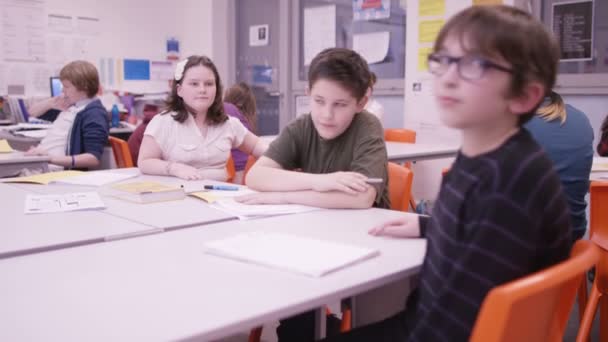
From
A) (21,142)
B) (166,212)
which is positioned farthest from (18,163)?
(166,212)

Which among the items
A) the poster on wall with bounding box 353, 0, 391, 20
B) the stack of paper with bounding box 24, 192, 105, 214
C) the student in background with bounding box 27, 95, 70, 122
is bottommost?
the stack of paper with bounding box 24, 192, 105, 214

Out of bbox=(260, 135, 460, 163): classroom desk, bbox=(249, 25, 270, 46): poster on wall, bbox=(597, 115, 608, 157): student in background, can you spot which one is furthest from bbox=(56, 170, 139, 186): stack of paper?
bbox=(249, 25, 270, 46): poster on wall

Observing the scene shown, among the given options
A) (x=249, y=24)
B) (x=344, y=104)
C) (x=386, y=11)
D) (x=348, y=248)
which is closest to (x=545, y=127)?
(x=344, y=104)

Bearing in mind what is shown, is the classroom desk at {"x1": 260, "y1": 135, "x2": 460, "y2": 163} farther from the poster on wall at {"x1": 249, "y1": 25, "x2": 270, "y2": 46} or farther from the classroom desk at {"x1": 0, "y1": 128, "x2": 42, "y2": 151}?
the poster on wall at {"x1": 249, "y1": 25, "x2": 270, "y2": 46}

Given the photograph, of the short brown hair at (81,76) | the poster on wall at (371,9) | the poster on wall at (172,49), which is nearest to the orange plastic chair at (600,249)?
the short brown hair at (81,76)

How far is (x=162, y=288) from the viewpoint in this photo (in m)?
1.06

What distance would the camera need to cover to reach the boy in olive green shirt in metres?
1.78

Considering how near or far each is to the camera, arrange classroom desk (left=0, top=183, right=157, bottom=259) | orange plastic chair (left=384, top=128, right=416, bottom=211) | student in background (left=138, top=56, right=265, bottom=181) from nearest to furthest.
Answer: classroom desk (left=0, top=183, right=157, bottom=259)
student in background (left=138, top=56, right=265, bottom=181)
orange plastic chair (left=384, top=128, right=416, bottom=211)

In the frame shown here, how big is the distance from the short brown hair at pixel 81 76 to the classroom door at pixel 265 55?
2.93 meters

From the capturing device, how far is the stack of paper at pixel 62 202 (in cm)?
181

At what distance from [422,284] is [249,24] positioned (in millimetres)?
6087

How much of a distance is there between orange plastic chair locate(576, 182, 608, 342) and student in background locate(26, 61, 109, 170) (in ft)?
8.49

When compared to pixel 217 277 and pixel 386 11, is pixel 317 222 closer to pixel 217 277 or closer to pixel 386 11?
pixel 217 277

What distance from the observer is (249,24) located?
6.85 meters
